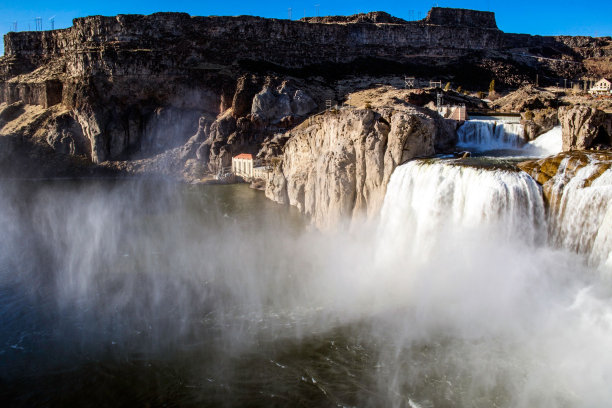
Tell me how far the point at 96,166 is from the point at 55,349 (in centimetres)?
5377

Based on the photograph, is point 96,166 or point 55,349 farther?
point 96,166

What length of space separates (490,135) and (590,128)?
9.60m

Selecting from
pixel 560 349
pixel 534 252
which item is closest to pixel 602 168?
pixel 534 252

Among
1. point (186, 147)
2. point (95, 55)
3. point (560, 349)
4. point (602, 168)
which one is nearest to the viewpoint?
point (560, 349)

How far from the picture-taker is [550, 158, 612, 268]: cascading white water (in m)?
17.6

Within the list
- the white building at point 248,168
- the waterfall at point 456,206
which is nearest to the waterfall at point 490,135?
the waterfall at point 456,206

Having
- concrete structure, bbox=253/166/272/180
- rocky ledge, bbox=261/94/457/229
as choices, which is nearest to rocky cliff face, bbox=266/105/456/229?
rocky ledge, bbox=261/94/457/229

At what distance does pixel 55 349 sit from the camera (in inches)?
693

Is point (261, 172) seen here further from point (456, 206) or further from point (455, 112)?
point (456, 206)

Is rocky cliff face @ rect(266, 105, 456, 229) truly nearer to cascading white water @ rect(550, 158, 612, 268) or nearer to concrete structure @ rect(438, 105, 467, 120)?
concrete structure @ rect(438, 105, 467, 120)

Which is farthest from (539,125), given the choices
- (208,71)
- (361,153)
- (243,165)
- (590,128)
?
(208,71)

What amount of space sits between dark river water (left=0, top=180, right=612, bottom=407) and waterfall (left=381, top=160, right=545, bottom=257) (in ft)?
1.83

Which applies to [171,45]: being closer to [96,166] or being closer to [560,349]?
[96,166]

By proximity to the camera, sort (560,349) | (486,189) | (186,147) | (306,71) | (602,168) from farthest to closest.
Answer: (306,71) < (186,147) < (486,189) < (602,168) < (560,349)
